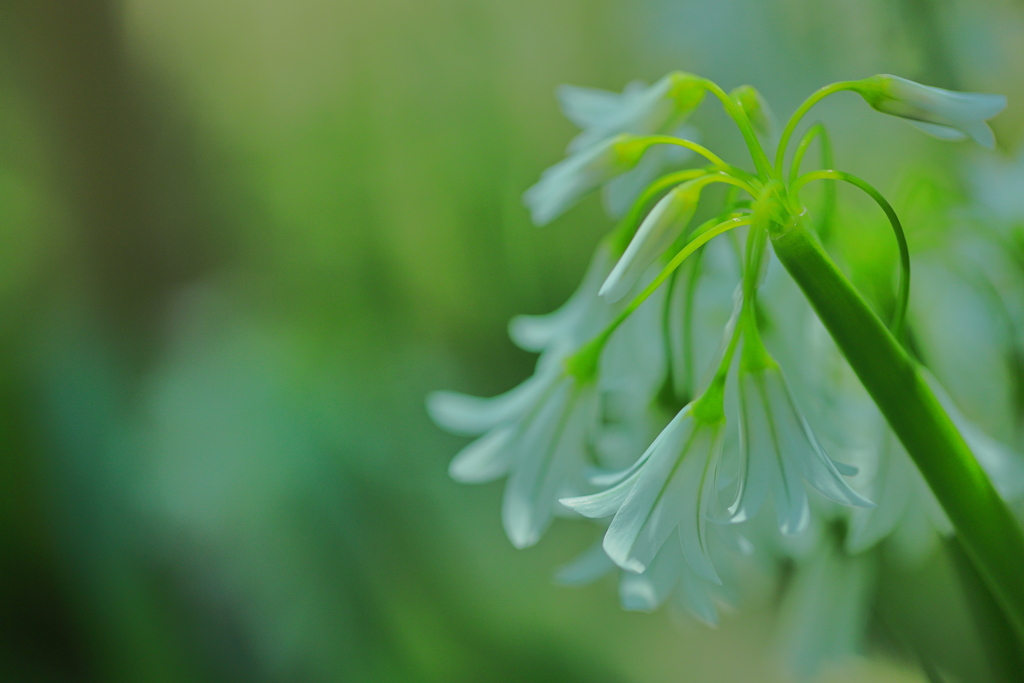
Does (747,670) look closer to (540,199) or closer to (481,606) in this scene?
(481,606)

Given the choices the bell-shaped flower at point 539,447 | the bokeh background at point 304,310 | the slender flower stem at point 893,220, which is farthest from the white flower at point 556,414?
the bokeh background at point 304,310

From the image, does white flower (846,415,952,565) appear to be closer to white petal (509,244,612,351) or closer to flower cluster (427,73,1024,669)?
flower cluster (427,73,1024,669)

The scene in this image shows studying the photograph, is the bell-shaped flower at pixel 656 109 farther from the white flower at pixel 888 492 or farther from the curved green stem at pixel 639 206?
the white flower at pixel 888 492

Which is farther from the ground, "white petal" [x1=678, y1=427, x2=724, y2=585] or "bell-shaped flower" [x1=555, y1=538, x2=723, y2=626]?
"white petal" [x1=678, y1=427, x2=724, y2=585]

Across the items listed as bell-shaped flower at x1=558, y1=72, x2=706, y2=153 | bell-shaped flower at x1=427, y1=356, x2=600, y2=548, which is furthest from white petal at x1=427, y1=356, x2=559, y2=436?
bell-shaped flower at x1=558, y1=72, x2=706, y2=153

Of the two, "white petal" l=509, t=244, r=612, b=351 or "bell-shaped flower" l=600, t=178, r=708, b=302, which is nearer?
"bell-shaped flower" l=600, t=178, r=708, b=302

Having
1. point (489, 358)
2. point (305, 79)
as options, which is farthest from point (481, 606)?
point (305, 79)
